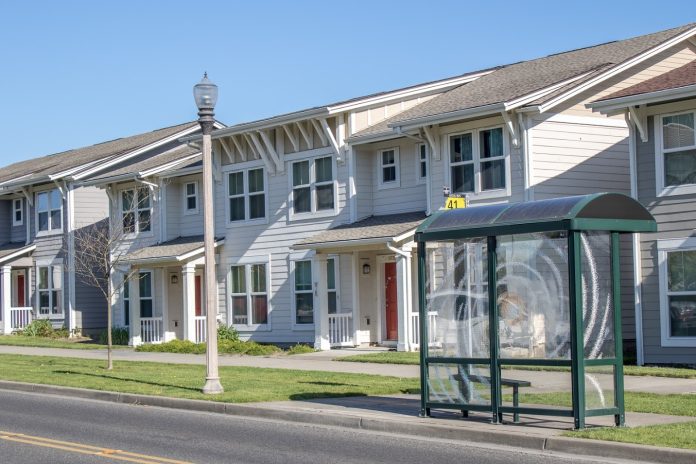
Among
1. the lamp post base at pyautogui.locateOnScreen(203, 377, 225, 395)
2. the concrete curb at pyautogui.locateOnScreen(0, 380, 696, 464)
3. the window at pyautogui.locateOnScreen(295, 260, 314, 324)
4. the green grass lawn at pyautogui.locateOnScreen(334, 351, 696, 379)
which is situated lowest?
the concrete curb at pyautogui.locateOnScreen(0, 380, 696, 464)

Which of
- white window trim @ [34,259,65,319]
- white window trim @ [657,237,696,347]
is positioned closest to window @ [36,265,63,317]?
white window trim @ [34,259,65,319]

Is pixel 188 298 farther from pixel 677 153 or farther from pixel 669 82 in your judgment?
pixel 669 82

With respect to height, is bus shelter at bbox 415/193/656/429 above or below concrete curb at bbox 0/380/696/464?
above

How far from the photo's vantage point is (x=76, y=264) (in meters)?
39.4

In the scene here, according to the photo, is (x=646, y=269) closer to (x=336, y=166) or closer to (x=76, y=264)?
(x=336, y=166)

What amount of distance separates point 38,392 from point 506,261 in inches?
402

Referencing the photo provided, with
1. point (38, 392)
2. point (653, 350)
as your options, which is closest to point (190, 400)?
point (38, 392)

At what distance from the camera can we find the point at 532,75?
27.2 m

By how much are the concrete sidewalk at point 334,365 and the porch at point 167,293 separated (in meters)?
2.49

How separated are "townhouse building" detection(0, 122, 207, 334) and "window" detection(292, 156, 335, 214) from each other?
11.2 m

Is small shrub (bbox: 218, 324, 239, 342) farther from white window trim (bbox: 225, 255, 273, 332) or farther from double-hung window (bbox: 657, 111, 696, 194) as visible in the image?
double-hung window (bbox: 657, 111, 696, 194)

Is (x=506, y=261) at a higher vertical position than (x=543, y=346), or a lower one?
higher

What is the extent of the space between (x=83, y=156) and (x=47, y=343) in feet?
36.4

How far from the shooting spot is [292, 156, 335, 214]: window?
96.7ft
